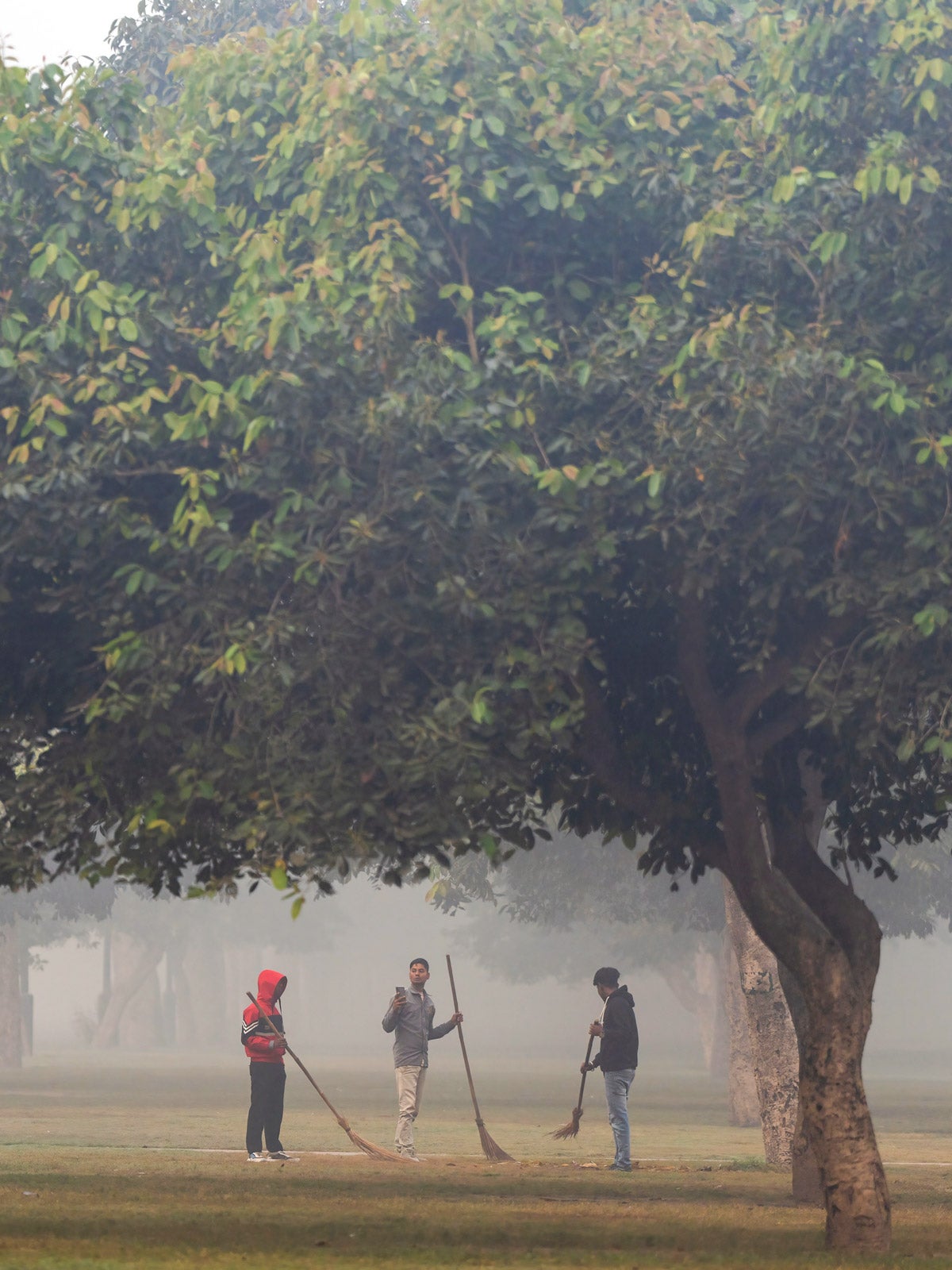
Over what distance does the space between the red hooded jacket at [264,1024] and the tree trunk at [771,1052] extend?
537cm

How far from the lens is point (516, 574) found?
448 inches

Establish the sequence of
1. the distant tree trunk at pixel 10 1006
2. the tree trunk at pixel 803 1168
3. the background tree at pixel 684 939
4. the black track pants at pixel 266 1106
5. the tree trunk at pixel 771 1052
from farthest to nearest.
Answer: the distant tree trunk at pixel 10 1006
the background tree at pixel 684 939
the tree trunk at pixel 771 1052
the black track pants at pixel 266 1106
the tree trunk at pixel 803 1168

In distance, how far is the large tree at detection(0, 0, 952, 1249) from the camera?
11062mm

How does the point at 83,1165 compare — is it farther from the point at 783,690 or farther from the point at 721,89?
the point at 721,89

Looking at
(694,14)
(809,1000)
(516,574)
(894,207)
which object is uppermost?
(694,14)

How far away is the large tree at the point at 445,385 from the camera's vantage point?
11062 mm

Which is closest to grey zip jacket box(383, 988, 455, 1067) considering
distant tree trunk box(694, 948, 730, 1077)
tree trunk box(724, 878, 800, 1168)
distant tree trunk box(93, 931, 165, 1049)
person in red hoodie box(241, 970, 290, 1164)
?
person in red hoodie box(241, 970, 290, 1164)

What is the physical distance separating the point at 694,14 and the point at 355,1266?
8.38m

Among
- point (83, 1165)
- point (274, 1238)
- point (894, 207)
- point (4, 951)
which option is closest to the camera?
point (894, 207)

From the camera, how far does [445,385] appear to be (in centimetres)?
1104

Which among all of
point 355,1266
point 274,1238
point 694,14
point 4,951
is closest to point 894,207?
point 694,14

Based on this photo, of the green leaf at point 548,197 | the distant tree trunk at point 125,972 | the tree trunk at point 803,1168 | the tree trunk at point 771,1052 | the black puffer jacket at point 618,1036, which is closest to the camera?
the green leaf at point 548,197

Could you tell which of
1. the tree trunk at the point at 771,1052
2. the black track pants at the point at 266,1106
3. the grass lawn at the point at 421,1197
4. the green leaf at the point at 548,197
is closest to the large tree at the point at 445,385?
the green leaf at the point at 548,197

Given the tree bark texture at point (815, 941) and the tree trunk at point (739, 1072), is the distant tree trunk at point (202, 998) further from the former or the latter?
the tree bark texture at point (815, 941)
